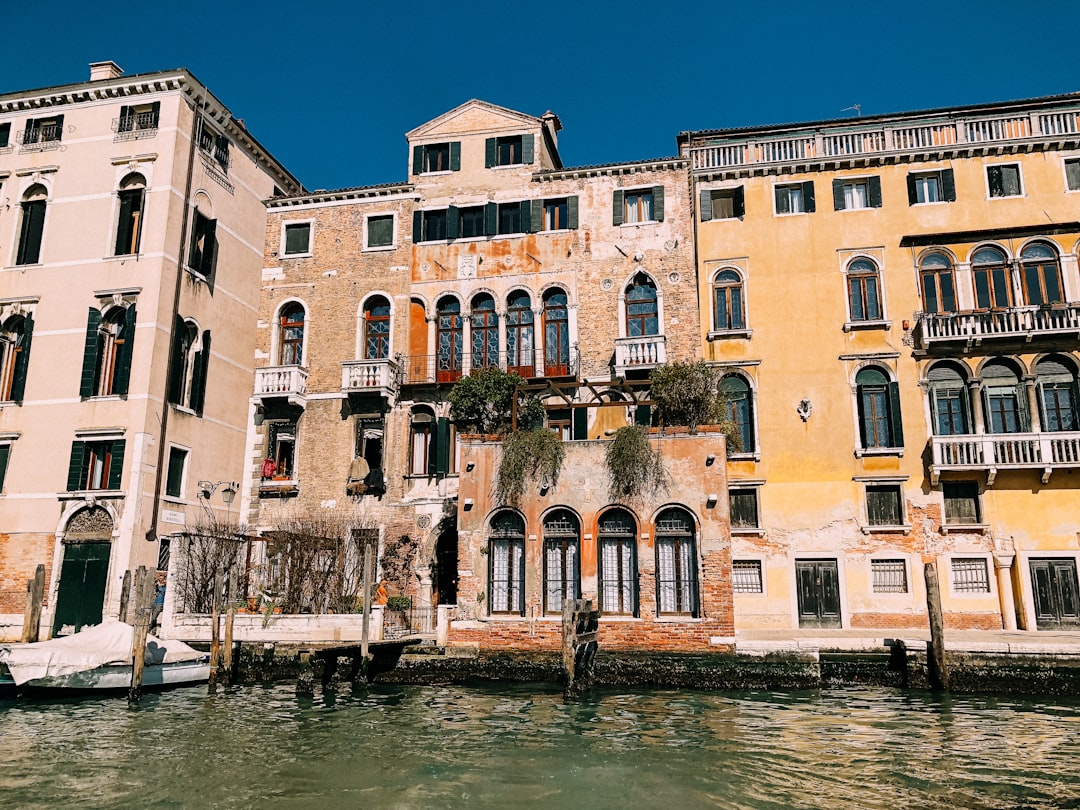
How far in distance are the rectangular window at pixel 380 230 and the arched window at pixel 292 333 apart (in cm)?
287

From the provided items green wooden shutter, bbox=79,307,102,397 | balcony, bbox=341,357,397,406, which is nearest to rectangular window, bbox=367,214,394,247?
balcony, bbox=341,357,397,406

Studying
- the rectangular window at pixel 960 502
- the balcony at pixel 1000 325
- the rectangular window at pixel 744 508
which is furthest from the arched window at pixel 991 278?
the rectangular window at pixel 744 508

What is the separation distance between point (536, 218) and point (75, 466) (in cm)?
1355

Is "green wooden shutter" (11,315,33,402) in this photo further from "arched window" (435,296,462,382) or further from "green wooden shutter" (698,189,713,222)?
"green wooden shutter" (698,189,713,222)

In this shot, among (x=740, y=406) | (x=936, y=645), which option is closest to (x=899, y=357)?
(x=740, y=406)

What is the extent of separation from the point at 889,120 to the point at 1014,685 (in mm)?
14559

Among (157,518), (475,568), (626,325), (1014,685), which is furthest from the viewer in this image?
(626,325)

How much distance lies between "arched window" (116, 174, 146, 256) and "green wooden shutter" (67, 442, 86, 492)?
534cm

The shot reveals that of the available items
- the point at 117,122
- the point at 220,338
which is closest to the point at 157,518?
the point at 220,338

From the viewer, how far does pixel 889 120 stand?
23438mm

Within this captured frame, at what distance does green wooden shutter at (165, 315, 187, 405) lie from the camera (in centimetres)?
2327

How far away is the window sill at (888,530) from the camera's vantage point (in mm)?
21281

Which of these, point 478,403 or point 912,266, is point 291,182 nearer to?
point 478,403

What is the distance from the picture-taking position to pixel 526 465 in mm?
18984
